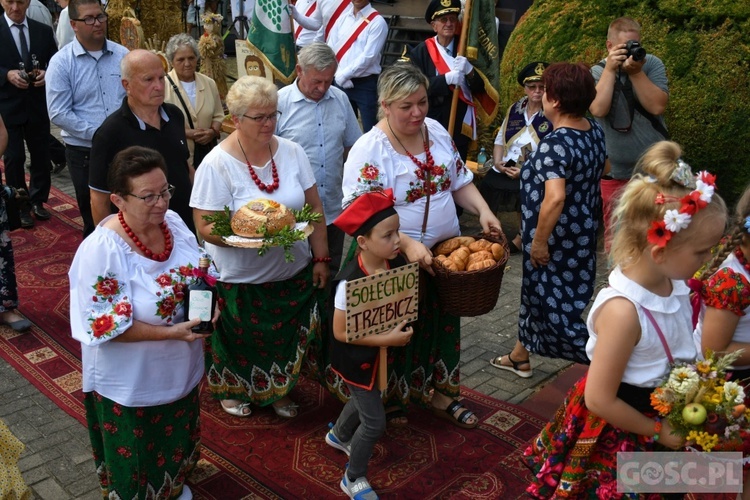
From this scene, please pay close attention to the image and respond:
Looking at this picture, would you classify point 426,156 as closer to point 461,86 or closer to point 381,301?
point 381,301

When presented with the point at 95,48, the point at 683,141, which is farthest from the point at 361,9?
the point at 683,141

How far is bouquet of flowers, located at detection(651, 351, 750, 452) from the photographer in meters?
2.69

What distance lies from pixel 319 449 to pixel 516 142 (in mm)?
3908

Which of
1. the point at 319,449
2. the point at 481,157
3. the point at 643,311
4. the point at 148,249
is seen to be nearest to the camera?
the point at 643,311

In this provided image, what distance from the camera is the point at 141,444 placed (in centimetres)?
377

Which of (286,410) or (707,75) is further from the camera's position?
(707,75)

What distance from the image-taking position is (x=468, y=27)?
283 inches

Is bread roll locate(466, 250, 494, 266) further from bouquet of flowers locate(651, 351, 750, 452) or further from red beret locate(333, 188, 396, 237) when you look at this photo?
bouquet of flowers locate(651, 351, 750, 452)

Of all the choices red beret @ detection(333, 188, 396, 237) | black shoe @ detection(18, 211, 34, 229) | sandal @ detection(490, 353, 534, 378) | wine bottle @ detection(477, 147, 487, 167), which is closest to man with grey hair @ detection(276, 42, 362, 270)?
sandal @ detection(490, 353, 534, 378)

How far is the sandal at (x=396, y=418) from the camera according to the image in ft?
16.5

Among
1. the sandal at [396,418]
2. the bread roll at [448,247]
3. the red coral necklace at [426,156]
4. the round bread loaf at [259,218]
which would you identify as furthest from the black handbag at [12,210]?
the bread roll at [448,247]

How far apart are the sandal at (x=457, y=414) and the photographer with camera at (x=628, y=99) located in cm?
213

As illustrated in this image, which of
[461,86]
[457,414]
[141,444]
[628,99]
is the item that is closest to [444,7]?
[461,86]

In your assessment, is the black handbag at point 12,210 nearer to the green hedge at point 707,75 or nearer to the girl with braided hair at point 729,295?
the girl with braided hair at point 729,295
